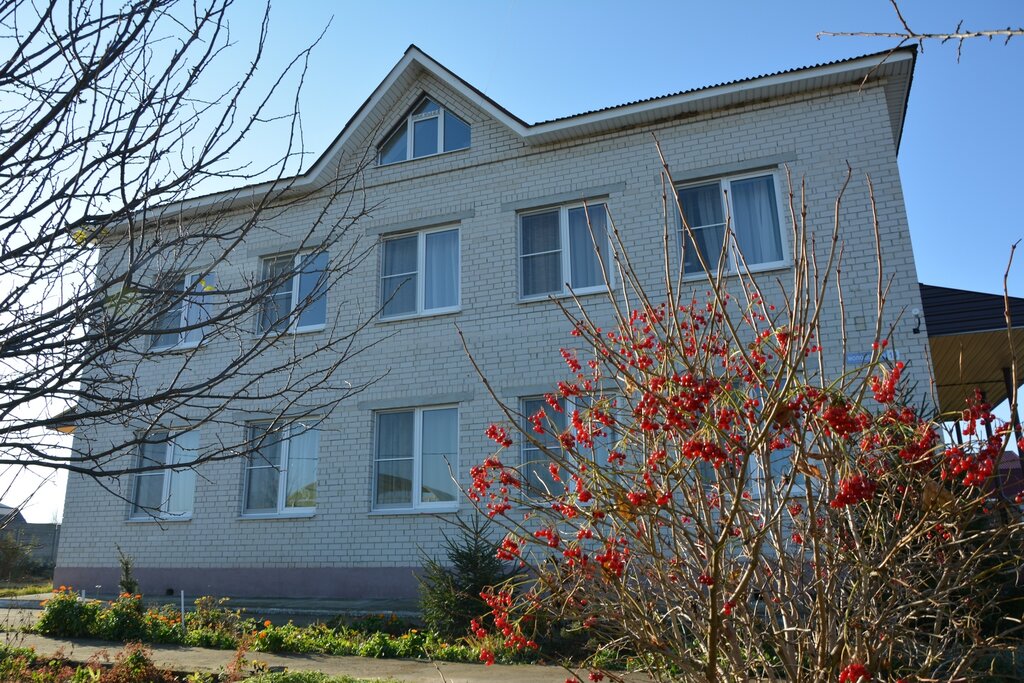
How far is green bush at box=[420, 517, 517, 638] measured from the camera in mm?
9523

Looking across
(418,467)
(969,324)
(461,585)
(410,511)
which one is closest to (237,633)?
(461,585)

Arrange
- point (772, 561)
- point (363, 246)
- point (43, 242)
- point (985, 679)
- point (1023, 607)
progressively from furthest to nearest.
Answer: point (363, 246) → point (1023, 607) → point (985, 679) → point (772, 561) → point (43, 242)

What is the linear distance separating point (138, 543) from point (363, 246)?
22.4 feet

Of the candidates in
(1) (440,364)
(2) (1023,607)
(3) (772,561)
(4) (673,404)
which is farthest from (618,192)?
(4) (673,404)

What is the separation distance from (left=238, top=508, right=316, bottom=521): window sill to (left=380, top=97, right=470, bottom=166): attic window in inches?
251

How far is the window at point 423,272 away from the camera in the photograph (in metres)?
14.1

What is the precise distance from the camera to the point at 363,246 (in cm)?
1509

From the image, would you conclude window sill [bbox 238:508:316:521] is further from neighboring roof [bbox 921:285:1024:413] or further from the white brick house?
neighboring roof [bbox 921:285:1024:413]

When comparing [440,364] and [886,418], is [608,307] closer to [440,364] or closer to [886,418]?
[440,364]

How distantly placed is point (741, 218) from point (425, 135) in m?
5.98

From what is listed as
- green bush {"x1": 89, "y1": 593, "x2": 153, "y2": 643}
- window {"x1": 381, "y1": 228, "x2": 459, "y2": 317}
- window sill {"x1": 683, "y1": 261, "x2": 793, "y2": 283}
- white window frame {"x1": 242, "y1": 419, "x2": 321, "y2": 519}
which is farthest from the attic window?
green bush {"x1": 89, "y1": 593, "x2": 153, "y2": 643}

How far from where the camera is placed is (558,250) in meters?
13.4

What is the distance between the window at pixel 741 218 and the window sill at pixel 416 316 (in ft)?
12.7

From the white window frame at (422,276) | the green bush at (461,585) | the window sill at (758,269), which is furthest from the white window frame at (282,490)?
the window sill at (758,269)
